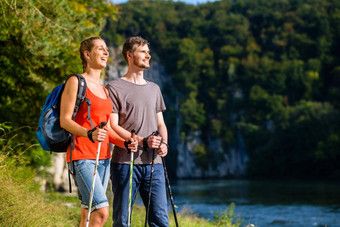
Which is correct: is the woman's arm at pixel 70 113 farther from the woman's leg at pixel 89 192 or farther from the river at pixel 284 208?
the river at pixel 284 208

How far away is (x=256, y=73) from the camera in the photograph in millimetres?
87188

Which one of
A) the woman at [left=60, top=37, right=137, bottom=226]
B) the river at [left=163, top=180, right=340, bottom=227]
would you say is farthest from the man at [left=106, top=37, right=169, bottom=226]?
the river at [left=163, top=180, right=340, bottom=227]

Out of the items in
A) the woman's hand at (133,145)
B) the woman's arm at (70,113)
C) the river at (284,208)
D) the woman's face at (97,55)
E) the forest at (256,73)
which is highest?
the forest at (256,73)

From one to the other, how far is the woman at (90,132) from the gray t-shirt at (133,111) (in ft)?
0.95

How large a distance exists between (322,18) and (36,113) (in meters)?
79.9

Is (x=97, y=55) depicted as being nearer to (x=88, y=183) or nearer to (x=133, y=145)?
(x=133, y=145)

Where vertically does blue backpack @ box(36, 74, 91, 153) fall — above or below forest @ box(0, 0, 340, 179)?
below

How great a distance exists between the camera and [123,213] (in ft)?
12.1

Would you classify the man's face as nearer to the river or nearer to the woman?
the woman

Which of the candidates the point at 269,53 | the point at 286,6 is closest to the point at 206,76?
the point at 269,53

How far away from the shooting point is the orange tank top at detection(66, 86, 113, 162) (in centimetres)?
327

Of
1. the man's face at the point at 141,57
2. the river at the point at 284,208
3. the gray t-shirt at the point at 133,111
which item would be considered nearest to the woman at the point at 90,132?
the gray t-shirt at the point at 133,111

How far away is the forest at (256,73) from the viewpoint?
59.2 meters

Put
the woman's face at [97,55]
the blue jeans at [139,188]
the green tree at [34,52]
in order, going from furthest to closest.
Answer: the green tree at [34,52] < the blue jeans at [139,188] < the woman's face at [97,55]
